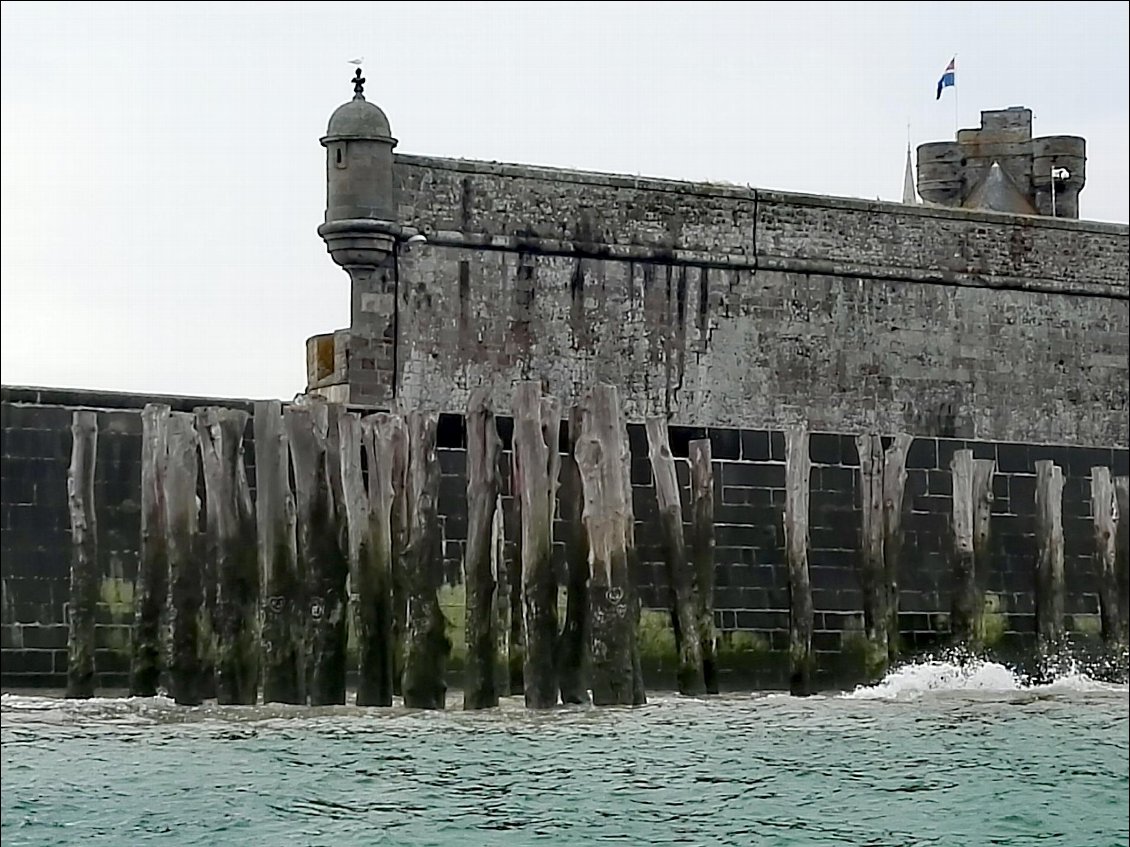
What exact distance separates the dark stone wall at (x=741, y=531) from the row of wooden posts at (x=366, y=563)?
1.36 ft

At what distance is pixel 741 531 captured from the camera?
701 inches

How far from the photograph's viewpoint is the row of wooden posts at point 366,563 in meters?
15.1

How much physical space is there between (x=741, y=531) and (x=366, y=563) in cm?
360

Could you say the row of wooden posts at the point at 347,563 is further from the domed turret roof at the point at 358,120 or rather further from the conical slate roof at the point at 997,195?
the conical slate roof at the point at 997,195

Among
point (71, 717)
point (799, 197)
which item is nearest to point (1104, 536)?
point (799, 197)

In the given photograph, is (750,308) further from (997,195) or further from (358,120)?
(997,195)

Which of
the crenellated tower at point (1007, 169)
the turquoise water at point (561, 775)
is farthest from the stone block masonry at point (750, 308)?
the turquoise water at point (561, 775)

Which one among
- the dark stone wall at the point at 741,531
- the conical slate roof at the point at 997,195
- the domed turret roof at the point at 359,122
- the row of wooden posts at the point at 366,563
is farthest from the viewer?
the conical slate roof at the point at 997,195

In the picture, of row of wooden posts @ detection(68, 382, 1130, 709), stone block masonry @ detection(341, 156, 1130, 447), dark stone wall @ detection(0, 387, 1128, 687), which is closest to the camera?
row of wooden posts @ detection(68, 382, 1130, 709)

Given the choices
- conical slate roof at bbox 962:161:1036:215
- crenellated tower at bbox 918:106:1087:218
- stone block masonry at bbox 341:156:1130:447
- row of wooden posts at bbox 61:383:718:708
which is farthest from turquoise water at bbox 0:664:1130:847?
crenellated tower at bbox 918:106:1087:218

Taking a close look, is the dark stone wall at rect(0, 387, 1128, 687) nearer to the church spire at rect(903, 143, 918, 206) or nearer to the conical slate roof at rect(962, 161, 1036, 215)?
the conical slate roof at rect(962, 161, 1036, 215)

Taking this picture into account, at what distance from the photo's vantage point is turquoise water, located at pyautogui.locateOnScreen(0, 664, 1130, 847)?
39.5 feet

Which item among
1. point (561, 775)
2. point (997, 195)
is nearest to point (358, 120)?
point (561, 775)

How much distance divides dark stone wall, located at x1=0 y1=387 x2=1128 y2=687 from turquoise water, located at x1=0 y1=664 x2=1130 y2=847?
0.70 metres
